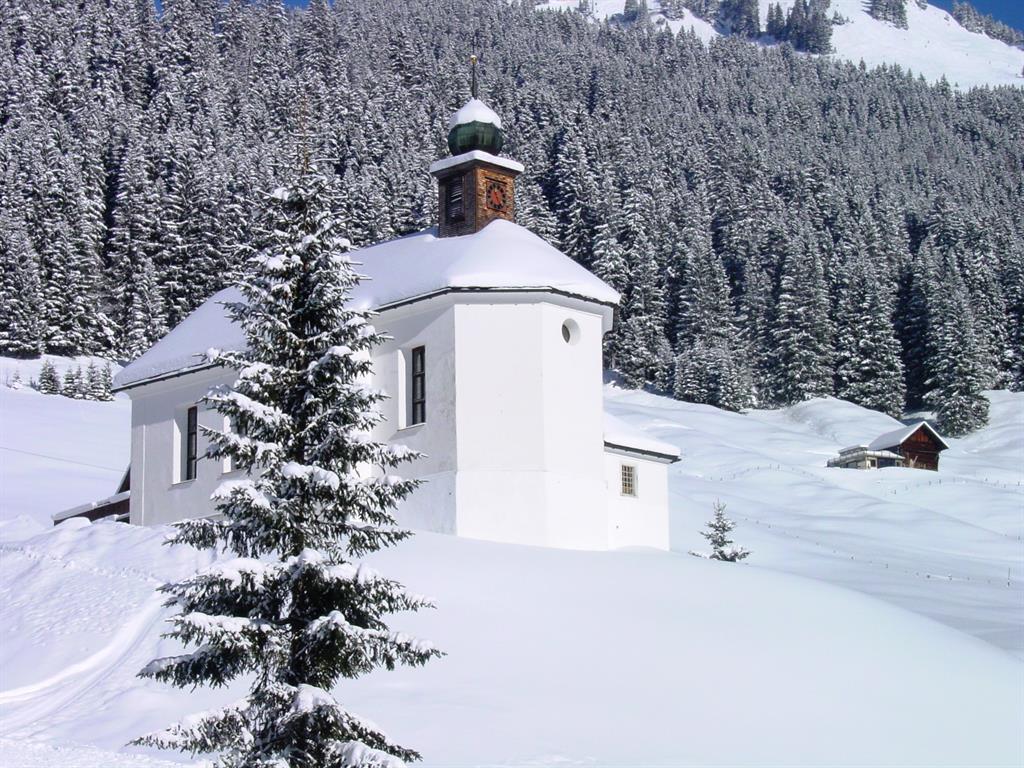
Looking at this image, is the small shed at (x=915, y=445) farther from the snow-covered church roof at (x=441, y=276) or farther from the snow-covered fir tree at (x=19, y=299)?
the snow-covered fir tree at (x=19, y=299)

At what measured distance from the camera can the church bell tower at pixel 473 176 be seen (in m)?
29.3

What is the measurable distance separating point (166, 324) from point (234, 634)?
248ft

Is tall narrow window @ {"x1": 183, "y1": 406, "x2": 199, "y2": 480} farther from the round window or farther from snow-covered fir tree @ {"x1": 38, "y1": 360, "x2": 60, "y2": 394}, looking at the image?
snow-covered fir tree @ {"x1": 38, "y1": 360, "x2": 60, "y2": 394}

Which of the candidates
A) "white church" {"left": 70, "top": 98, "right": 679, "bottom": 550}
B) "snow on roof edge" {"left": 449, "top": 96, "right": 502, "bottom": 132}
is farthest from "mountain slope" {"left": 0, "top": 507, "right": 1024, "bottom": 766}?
"snow on roof edge" {"left": 449, "top": 96, "right": 502, "bottom": 132}

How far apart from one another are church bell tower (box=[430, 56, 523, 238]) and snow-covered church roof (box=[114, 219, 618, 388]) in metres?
0.50

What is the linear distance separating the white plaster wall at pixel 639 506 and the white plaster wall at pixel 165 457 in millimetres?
9143

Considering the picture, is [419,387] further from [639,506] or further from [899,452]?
[899,452]

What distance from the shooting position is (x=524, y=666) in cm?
1702

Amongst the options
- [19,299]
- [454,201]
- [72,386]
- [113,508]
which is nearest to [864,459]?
[454,201]

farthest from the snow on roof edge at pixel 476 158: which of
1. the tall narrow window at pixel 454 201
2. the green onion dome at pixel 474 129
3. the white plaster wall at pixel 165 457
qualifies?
the white plaster wall at pixel 165 457

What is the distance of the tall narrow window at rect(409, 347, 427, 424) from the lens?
26203 millimetres

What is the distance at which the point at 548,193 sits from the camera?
383 ft

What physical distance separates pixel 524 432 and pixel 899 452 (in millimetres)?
46277

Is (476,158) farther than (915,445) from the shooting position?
No
